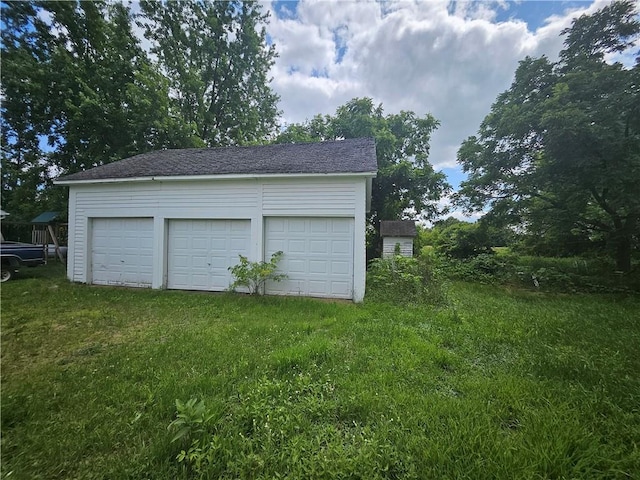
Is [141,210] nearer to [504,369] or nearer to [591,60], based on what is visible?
[504,369]

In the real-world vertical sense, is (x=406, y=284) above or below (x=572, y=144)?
below

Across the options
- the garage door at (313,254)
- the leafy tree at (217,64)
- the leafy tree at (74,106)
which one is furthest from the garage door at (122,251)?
the leafy tree at (217,64)

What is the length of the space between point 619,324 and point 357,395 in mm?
5416

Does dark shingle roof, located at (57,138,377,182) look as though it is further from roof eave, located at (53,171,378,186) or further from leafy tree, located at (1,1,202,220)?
leafy tree, located at (1,1,202,220)

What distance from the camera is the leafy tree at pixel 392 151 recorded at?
15375 millimetres

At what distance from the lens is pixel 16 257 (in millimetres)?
8211

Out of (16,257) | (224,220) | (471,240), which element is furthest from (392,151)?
(16,257)

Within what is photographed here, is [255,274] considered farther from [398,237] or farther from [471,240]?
[471,240]

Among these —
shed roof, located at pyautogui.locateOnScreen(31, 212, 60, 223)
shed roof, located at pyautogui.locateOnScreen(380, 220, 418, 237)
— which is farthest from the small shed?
shed roof, located at pyautogui.locateOnScreen(31, 212, 60, 223)

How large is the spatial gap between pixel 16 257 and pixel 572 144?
17.6 metres

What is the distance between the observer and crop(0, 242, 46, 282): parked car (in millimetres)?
8008

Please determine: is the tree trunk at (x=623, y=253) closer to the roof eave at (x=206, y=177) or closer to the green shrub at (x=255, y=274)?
the roof eave at (x=206, y=177)

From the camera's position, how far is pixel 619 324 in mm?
4531

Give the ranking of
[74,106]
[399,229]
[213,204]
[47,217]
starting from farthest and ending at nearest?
[399,229] < [47,217] < [74,106] < [213,204]
